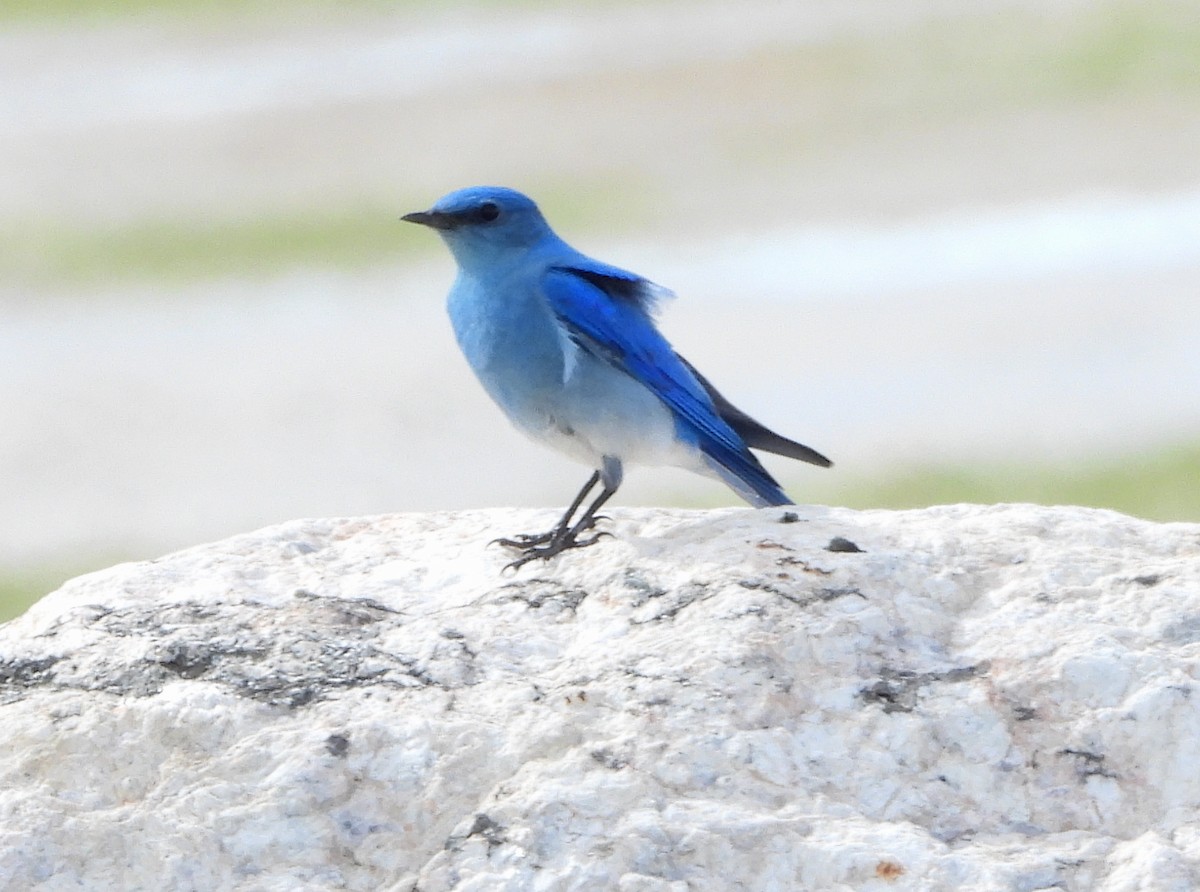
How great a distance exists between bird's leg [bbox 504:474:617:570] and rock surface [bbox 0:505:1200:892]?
17 cm

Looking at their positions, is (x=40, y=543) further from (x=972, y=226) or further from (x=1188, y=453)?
(x=972, y=226)

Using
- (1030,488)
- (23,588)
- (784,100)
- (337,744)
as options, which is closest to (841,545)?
(337,744)

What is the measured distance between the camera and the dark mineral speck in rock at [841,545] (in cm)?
379

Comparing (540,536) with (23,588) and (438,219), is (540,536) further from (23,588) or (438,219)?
(23,588)

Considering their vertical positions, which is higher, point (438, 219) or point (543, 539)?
point (438, 219)

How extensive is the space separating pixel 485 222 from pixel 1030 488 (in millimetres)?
5341

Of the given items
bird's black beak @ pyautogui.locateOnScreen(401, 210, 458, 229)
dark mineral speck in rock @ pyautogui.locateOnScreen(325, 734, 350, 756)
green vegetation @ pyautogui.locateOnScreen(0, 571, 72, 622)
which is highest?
bird's black beak @ pyautogui.locateOnScreen(401, 210, 458, 229)

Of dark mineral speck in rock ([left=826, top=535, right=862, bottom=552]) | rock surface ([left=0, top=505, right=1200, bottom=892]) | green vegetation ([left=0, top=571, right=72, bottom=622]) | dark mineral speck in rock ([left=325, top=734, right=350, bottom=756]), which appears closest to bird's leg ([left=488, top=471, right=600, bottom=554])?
rock surface ([left=0, top=505, right=1200, bottom=892])

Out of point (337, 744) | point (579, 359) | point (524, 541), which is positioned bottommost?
point (337, 744)

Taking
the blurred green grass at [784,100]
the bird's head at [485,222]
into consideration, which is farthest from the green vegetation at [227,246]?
the bird's head at [485,222]

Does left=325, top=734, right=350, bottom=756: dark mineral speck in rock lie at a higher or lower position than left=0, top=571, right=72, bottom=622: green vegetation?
higher

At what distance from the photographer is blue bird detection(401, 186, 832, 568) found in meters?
4.67

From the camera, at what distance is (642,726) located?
3.21 m

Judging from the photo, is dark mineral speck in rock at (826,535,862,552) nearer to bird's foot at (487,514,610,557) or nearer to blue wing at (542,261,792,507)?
bird's foot at (487,514,610,557)
